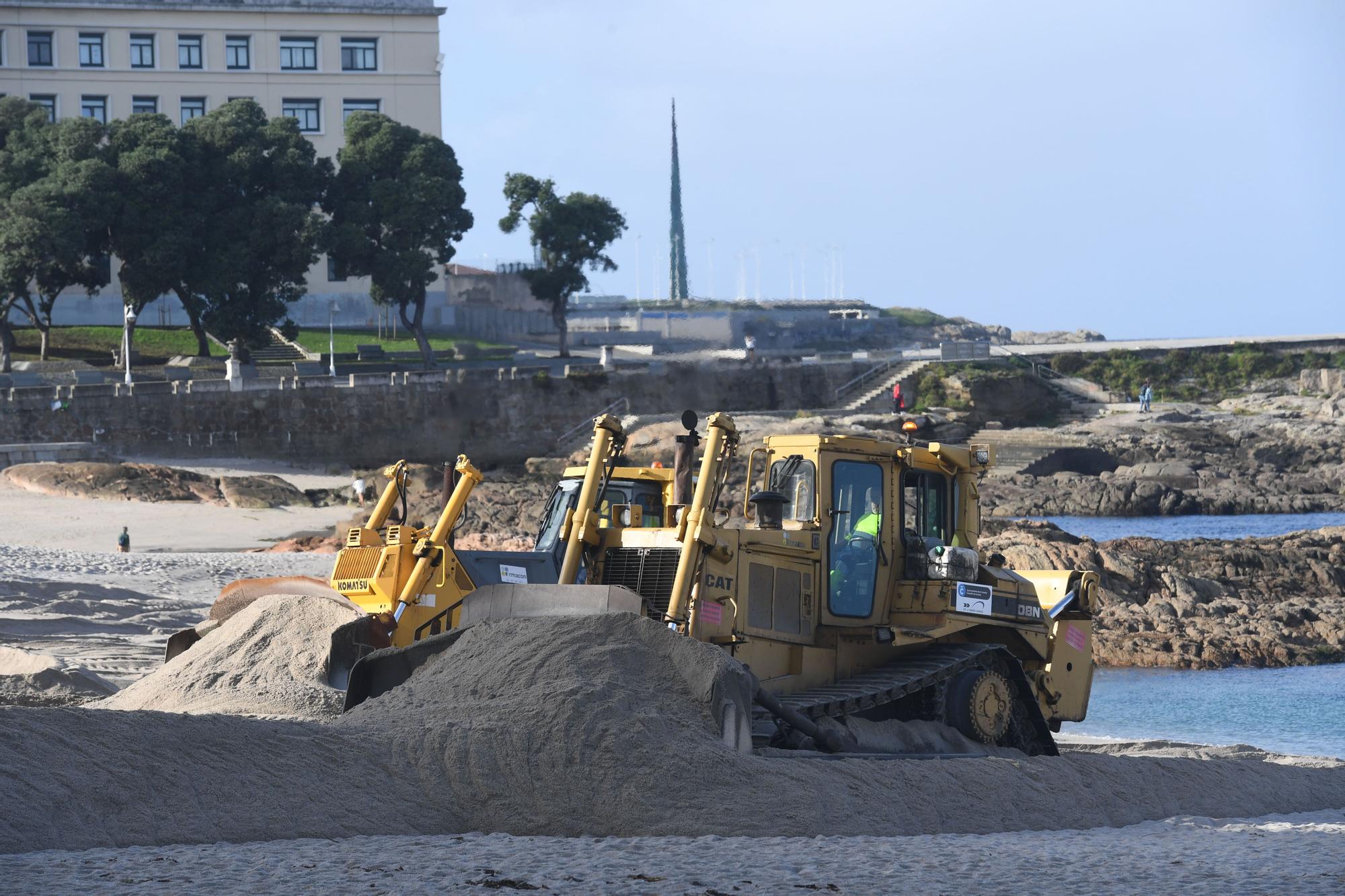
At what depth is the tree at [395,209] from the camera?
2231 inches

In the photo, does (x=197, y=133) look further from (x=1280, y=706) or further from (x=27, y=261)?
(x=1280, y=706)

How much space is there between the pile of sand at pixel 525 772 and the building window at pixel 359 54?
66.2 metres

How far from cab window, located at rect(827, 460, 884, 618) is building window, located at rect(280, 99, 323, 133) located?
64.6 metres

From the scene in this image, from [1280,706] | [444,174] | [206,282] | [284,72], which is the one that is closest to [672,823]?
[1280,706]

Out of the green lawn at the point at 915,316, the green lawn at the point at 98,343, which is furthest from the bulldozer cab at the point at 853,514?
the green lawn at the point at 915,316

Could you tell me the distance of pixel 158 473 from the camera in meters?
38.5

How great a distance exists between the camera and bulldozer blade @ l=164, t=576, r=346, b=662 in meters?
14.6

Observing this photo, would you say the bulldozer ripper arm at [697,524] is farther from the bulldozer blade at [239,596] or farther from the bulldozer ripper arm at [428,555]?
the bulldozer blade at [239,596]

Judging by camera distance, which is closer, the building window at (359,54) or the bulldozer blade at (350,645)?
the bulldozer blade at (350,645)

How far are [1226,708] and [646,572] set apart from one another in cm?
1081

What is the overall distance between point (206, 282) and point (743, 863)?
4744 centimetres

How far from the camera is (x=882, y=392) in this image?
2409 inches

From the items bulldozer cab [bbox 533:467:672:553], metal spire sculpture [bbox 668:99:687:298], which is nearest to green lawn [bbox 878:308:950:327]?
metal spire sculpture [bbox 668:99:687:298]

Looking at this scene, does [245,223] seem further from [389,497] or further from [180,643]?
[180,643]
